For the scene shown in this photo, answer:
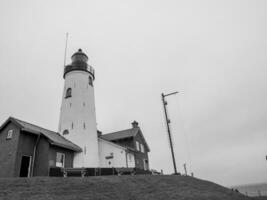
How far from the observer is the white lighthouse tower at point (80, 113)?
79.1ft

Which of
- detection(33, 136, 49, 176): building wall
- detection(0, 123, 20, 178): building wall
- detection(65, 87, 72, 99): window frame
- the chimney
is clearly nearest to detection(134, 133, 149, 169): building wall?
the chimney

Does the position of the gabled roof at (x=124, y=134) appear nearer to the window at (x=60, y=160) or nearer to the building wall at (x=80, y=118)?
the building wall at (x=80, y=118)

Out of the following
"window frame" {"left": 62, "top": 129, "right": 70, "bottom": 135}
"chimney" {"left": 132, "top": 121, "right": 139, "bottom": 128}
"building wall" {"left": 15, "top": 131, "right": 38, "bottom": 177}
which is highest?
"chimney" {"left": 132, "top": 121, "right": 139, "bottom": 128}

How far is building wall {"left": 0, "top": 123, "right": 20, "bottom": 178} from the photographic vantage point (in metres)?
17.4

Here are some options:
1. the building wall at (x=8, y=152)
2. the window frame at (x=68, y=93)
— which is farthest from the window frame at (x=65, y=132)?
the building wall at (x=8, y=152)

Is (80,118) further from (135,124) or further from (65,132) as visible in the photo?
(135,124)

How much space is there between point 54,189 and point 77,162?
1161 centimetres

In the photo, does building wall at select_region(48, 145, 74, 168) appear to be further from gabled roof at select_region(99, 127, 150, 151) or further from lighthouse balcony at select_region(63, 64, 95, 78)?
lighthouse balcony at select_region(63, 64, 95, 78)

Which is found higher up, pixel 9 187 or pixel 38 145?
pixel 38 145

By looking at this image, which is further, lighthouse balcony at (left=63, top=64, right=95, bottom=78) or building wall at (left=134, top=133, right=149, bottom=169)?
building wall at (left=134, top=133, right=149, bottom=169)

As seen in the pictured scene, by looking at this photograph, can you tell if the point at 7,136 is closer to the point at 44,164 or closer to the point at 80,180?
the point at 44,164

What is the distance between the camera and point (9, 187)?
35.1 ft

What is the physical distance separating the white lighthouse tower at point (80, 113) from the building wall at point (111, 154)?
1608mm

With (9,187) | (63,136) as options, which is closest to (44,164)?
(63,136)
